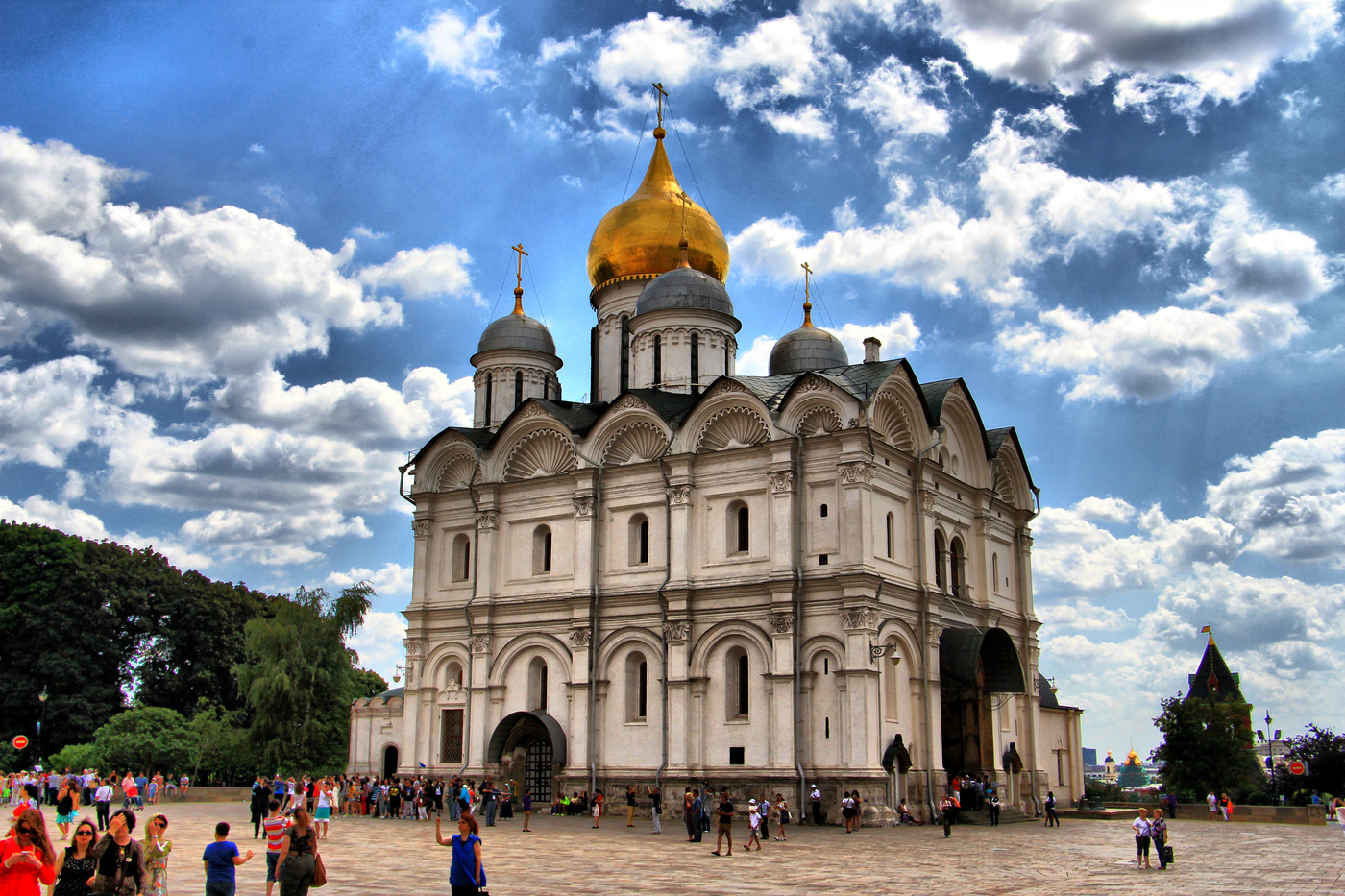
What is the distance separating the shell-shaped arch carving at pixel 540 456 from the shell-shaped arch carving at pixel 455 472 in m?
1.48

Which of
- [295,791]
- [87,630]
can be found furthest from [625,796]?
[87,630]

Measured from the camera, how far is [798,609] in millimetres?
28734

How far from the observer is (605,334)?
132 ft

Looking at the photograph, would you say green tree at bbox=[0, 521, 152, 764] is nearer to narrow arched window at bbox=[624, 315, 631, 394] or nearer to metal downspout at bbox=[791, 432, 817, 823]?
narrow arched window at bbox=[624, 315, 631, 394]

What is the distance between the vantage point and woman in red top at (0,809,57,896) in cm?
771

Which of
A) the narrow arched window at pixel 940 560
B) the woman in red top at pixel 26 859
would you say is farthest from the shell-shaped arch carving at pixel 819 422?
the woman in red top at pixel 26 859

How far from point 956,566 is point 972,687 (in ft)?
14.9

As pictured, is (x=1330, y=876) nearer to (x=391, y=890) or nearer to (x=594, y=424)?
(x=391, y=890)

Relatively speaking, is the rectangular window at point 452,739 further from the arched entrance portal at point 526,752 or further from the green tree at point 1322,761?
the green tree at point 1322,761

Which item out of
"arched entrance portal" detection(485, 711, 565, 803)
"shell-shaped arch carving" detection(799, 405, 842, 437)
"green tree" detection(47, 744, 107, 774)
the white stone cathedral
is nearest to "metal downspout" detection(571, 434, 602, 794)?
the white stone cathedral

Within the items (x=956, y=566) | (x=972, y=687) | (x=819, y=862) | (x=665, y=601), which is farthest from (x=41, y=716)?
(x=819, y=862)

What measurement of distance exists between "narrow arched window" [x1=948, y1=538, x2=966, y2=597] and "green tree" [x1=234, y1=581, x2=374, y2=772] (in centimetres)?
1889

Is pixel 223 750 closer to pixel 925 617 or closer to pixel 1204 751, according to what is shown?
pixel 925 617

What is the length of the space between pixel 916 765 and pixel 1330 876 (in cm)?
1288
